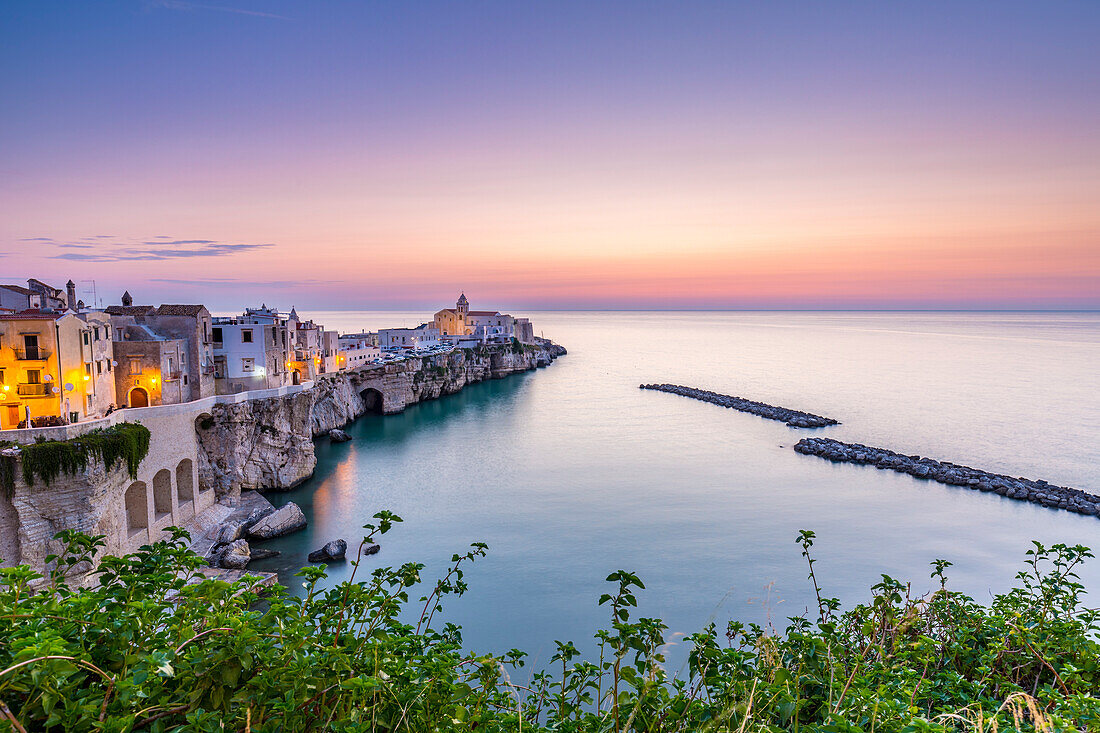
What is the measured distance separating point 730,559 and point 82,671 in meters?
15.4

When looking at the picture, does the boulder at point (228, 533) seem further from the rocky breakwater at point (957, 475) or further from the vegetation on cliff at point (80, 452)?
the rocky breakwater at point (957, 475)

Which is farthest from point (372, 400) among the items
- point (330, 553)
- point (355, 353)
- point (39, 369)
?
point (330, 553)

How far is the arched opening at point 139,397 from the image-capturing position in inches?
677

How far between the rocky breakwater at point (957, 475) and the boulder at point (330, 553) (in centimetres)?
2003

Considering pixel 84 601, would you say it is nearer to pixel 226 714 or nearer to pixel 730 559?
pixel 226 714

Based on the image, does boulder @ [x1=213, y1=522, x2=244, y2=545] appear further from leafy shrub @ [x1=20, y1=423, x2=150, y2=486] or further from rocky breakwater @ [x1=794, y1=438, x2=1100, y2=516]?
rocky breakwater @ [x1=794, y1=438, x2=1100, y2=516]

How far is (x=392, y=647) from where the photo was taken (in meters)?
2.81

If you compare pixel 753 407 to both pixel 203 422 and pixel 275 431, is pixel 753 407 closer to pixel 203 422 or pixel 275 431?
pixel 275 431

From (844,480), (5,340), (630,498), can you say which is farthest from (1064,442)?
(5,340)

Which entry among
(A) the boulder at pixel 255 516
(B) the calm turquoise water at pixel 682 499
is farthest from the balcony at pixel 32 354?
(B) the calm turquoise water at pixel 682 499

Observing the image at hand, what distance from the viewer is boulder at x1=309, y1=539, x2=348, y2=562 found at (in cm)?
1447

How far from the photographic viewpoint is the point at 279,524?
16.2 m

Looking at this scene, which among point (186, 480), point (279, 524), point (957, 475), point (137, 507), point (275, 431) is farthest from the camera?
point (957, 475)

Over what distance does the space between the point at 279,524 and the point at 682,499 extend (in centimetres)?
1294
